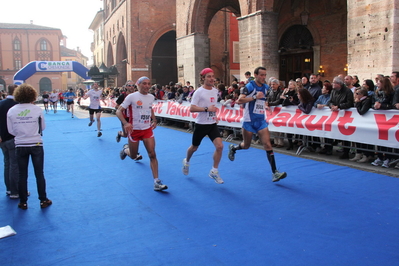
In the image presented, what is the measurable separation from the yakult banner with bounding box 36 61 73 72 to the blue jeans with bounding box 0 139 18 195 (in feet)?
89.1

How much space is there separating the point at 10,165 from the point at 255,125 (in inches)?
164

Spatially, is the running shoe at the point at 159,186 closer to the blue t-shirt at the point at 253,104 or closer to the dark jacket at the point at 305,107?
the blue t-shirt at the point at 253,104

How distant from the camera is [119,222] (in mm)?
4559

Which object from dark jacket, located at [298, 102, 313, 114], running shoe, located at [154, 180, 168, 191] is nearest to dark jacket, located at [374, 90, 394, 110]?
dark jacket, located at [298, 102, 313, 114]

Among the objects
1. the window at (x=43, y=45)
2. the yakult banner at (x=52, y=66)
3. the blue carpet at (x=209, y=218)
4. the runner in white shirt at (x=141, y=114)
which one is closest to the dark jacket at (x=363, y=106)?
the blue carpet at (x=209, y=218)

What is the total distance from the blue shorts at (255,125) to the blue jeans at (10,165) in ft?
12.9

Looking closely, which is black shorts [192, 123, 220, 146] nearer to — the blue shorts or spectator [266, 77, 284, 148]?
the blue shorts

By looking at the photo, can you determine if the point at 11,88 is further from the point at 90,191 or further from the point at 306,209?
the point at 306,209

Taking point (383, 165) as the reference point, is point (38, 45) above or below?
above

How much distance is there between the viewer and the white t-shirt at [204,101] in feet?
20.4

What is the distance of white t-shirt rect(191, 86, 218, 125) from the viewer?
620cm

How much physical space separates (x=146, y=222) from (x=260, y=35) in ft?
36.6

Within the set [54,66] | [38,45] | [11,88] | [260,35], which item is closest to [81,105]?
[54,66]

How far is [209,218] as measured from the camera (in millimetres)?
4605
